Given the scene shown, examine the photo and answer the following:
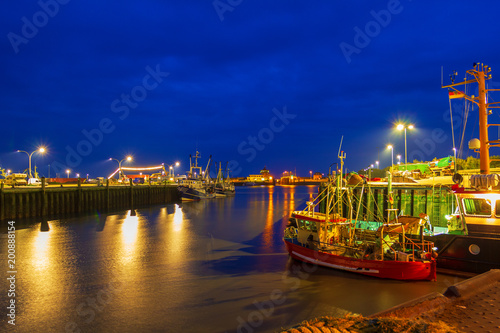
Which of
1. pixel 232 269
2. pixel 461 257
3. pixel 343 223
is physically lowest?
pixel 232 269

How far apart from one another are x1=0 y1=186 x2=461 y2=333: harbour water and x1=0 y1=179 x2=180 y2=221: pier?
1301 cm

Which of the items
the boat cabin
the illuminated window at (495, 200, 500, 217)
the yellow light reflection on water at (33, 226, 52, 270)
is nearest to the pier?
the yellow light reflection on water at (33, 226, 52, 270)

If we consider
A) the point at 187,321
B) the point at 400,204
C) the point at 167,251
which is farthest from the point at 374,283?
the point at 167,251

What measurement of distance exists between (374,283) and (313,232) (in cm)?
427

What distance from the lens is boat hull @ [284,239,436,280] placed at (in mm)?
15148

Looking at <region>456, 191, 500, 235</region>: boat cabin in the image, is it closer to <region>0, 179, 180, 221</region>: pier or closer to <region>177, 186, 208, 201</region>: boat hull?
<region>0, 179, 180, 221</region>: pier

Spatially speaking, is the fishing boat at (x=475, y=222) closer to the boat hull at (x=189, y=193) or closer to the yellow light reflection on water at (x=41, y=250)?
the yellow light reflection on water at (x=41, y=250)

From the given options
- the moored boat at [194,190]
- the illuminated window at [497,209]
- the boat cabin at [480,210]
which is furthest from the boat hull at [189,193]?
the illuminated window at [497,209]

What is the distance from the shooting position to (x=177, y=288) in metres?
15.4

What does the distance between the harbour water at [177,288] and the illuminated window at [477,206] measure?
3.44 metres

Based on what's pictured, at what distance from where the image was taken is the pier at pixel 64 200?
3594cm

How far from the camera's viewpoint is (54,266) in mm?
18984

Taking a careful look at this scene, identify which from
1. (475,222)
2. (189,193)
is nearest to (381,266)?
(475,222)

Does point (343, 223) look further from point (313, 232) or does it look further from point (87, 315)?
point (87, 315)
